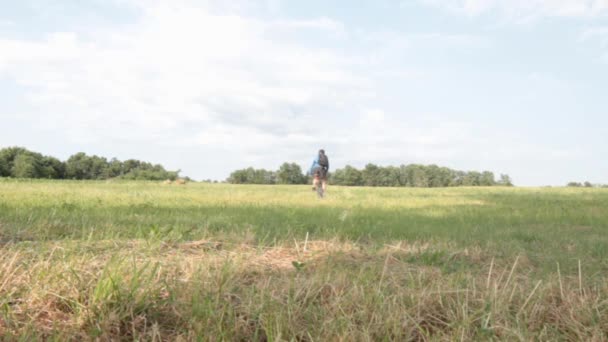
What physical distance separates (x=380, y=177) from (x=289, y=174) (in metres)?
25.7

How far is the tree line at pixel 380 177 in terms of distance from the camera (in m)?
84.9

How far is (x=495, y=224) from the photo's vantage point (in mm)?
8922

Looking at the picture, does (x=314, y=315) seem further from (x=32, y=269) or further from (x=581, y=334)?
(x=32, y=269)

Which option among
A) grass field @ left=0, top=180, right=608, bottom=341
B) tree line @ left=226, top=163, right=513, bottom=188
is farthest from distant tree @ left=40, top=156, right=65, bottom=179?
grass field @ left=0, top=180, right=608, bottom=341

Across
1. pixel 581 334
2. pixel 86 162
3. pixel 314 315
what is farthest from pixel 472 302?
pixel 86 162

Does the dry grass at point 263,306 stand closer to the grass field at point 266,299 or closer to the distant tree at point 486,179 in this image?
the grass field at point 266,299

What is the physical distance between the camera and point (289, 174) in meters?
88.2

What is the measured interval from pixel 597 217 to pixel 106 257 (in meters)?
11.3

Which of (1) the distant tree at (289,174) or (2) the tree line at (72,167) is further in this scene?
(1) the distant tree at (289,174)

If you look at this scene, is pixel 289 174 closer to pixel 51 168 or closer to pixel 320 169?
pixel 51 168

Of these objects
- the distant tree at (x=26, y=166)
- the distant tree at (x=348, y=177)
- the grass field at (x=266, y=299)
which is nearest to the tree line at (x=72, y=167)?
the distant tree at (x=26, y=166)

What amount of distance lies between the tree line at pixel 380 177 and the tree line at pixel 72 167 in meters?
16.8

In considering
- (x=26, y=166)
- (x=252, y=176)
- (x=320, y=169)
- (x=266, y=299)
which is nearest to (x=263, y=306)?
(x=266, y=299)

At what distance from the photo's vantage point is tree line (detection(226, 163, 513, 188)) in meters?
84.9
